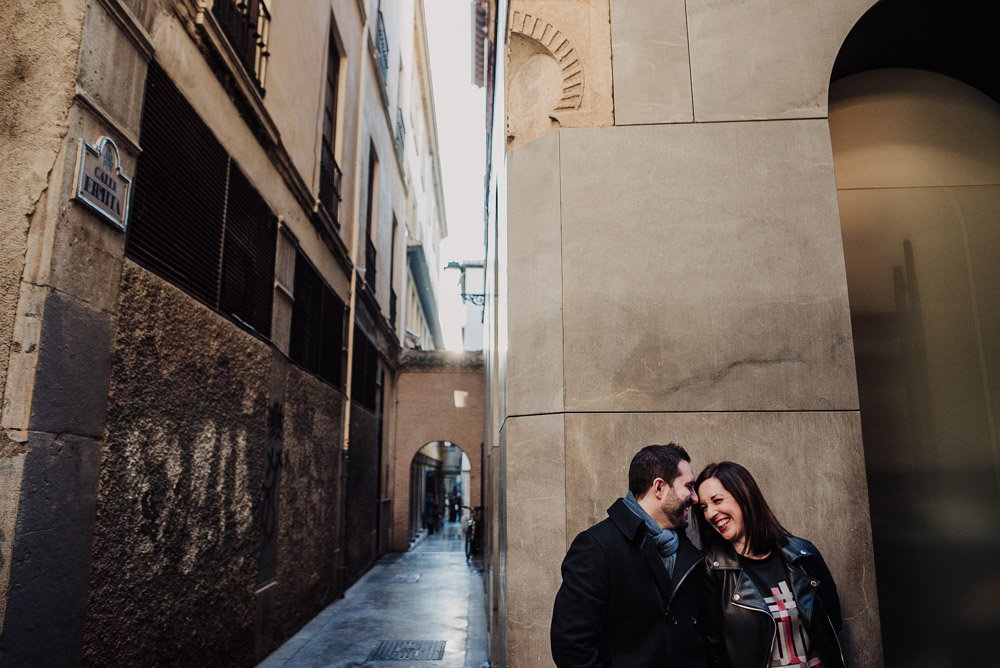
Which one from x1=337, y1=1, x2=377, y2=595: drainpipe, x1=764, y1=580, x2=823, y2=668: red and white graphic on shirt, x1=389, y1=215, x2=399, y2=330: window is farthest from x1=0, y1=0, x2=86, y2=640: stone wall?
x1=389, y1=215, x2=399, y2=330: window

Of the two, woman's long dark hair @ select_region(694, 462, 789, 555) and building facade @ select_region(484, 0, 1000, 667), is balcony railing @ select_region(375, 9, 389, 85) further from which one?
woman's long dark hair @ select_region(694, 462, 789, 555)

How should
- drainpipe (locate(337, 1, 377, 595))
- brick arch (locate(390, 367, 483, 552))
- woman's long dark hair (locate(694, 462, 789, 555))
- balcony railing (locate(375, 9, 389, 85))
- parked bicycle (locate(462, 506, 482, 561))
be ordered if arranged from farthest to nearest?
brick arch (locate(390, 367, 483, 552)), parked bicycle (locate(462, 506, 482, 561)), balcony railing (locate(375, 9, 389, 85)), drainpipe (locate(337, 1, 377, 595)), woman's long dark hair (locate(694, 462, 789, 555))

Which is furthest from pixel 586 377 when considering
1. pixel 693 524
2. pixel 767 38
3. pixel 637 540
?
pixel 767 38

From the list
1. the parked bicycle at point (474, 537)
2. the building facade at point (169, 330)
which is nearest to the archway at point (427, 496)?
the parked bicycle at point (474, 537)

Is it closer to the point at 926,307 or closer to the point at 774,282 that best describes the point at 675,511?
the point at 774,282

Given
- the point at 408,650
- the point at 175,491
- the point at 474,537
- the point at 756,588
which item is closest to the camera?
the point at 756,588

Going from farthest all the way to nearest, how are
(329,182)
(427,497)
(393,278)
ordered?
(427,497)
(393,278)
(329,182)

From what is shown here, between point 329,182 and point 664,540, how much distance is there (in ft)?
31.8

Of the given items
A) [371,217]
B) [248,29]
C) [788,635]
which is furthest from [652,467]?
[371,217]

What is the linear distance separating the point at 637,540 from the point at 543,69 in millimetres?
2946

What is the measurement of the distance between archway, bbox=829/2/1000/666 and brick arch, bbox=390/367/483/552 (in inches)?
595

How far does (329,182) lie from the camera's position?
10.9 metres

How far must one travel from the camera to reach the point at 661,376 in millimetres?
3611

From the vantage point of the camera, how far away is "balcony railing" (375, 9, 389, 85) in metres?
15.4
